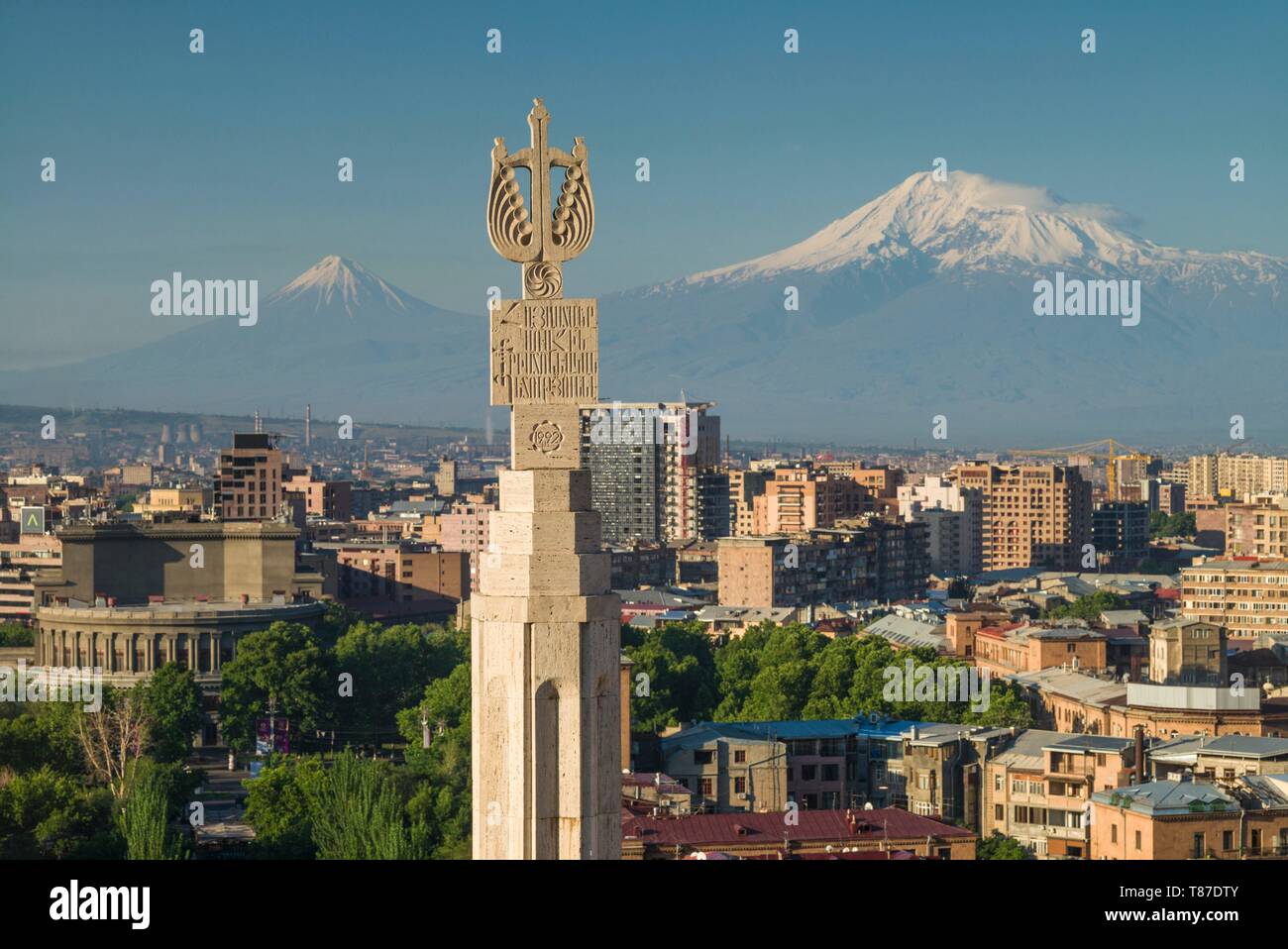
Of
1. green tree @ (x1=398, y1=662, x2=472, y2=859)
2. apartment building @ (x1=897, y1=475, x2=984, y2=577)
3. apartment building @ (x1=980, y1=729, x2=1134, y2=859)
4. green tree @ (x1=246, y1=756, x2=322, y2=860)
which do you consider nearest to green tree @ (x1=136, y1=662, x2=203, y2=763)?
green tree @ (x1=398, y1=662, x2=472, y2=859)

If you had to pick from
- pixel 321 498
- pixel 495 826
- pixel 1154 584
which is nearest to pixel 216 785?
pixel 495 826

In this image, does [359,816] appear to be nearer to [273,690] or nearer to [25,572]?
[273,690]

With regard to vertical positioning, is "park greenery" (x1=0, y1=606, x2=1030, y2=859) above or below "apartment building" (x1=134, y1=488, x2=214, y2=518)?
below

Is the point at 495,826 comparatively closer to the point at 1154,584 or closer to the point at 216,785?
the point at 216,785

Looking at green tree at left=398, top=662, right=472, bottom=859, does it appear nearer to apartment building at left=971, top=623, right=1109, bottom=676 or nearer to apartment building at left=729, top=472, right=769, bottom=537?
apartment building at left=971, top=623, right=1109, bottom=676
